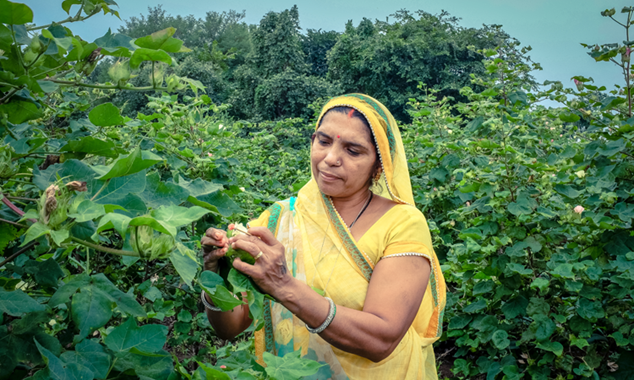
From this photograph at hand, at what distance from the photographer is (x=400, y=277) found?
151 centimetres

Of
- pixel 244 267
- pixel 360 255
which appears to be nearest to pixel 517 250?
pixel 360 255

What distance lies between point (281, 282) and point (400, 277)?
55cm

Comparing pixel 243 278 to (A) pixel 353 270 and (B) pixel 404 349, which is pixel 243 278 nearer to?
(A) pixel 353 270

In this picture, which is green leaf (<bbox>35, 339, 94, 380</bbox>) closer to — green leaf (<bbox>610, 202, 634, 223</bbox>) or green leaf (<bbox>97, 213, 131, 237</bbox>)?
green leaf (<bbox>97, 213, 131, 237</bbox>)

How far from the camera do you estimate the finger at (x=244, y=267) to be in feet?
3.21

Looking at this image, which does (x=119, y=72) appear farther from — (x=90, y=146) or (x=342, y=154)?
(x=342, y=154)

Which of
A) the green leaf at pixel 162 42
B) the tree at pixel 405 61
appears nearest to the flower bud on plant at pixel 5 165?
the green leaf at pixel 162 42

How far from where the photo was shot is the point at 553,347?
251 centimetres

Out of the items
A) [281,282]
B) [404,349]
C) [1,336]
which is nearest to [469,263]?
[404,349]

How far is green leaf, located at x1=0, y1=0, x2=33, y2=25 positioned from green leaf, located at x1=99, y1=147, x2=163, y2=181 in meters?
0.29

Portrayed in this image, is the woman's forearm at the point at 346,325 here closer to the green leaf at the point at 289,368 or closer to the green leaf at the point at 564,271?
the green leaf at the point at 289,368

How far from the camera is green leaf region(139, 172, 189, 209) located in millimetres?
727

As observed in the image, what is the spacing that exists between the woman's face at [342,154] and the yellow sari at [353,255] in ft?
0.17

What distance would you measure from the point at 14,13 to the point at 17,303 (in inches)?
18.7
